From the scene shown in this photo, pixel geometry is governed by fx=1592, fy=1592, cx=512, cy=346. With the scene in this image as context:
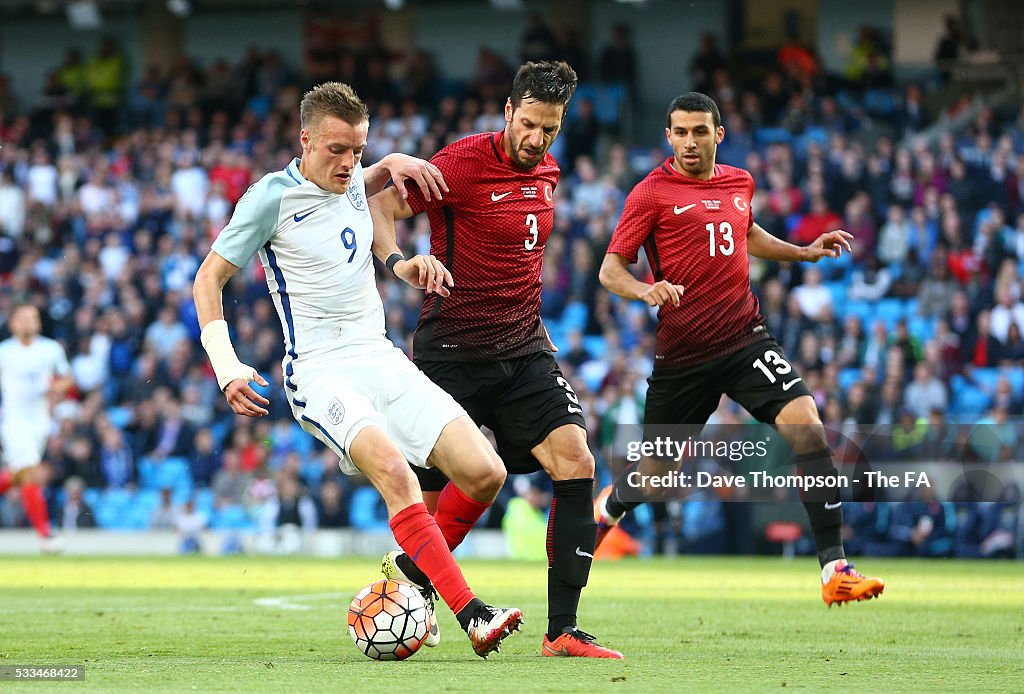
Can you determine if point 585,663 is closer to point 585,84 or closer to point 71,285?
point 71,285

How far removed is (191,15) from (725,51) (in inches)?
423

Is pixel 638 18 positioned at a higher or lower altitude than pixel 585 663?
higher

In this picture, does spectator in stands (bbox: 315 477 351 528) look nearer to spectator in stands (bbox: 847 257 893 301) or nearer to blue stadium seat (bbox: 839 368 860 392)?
blue stadium seat (bbox: 839 368 860 392)

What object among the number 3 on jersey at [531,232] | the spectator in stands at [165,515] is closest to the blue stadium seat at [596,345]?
the spectator in stands at [165,515]

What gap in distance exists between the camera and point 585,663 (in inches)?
255

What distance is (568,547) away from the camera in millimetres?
7066

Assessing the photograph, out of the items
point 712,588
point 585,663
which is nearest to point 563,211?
point 712,588

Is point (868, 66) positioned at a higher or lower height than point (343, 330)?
higher

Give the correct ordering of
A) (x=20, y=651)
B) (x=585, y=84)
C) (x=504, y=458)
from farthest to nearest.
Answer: (x=585, y=84) → (x=504, y=458) → (x=20, y=651)

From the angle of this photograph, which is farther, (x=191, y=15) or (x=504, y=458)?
(x=191, y=15)

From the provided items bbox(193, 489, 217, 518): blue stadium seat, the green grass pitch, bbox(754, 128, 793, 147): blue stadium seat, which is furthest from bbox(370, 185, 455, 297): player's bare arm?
bbox(754, 128, 793, 147): blue stadium seat

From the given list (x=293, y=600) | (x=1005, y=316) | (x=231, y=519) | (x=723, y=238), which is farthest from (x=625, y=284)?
(x=231, y=519)

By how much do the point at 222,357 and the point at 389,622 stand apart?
1310mm

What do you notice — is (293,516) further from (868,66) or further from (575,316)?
(868,66)
